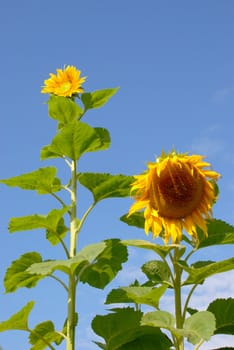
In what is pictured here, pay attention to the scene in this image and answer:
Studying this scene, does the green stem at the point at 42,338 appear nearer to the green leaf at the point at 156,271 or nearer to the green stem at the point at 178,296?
the green leaf at the point at 156,271

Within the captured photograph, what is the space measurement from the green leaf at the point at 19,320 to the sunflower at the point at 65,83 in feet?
5.61

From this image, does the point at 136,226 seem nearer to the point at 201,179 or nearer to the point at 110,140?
the point at 201,179

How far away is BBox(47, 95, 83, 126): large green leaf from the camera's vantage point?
389cm

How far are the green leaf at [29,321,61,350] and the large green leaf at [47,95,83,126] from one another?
143 centimetres

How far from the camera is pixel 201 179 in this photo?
323 centimetres

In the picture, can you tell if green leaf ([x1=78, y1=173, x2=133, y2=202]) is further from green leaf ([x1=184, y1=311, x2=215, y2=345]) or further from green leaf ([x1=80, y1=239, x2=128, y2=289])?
green leaf ([x1=184, y1=311, x2=215, y2=345])

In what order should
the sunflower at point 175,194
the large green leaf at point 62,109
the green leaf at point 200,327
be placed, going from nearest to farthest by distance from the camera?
1. the green leaf at point 200,327
2. the sunflower at point 175,194
3. the large green leaf at point 62,109

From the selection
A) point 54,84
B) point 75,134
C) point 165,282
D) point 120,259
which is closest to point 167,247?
point 165,282

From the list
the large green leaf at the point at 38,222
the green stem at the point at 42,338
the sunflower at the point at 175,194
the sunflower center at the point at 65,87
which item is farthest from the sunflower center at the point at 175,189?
the sunflower center at the point at 65,87

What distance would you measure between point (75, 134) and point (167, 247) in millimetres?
1012

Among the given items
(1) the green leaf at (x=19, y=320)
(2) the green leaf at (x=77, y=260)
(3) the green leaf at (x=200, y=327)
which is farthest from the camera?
(1) the green leaf at (x=19, y=320)

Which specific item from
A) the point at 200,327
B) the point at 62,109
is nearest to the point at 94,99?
the point at 62,109

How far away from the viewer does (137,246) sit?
3.02 meters

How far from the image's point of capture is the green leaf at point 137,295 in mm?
3048
